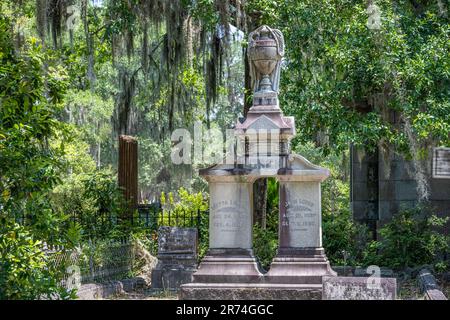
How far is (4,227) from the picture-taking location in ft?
33.6

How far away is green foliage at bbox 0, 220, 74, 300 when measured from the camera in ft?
33.0

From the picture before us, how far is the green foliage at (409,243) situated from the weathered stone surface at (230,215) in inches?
218

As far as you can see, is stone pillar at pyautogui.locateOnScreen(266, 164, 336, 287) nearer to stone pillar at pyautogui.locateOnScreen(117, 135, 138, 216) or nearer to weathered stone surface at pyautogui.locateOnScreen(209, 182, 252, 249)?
weathered stone surface at pyautogui.locateOnScreen(209, 182, 252, 249)

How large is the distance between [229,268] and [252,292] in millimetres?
814

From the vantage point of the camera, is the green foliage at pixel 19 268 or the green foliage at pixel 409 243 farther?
the green foliage at pixel 409 243

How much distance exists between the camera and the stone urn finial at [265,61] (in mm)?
16109

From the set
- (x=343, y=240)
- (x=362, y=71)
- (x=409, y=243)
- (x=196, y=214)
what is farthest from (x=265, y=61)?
(x=196, y=214)

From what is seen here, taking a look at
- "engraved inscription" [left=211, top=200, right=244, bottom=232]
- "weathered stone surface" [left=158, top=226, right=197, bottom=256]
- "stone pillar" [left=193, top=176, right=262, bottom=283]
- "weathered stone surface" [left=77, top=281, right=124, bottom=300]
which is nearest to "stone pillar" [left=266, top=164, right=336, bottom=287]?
"stone pillar" [left=193, top=176, right=262, bottom=283]

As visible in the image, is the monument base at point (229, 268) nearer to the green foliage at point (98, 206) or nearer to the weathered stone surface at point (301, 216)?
the weathered stone surface at point (301, 216)

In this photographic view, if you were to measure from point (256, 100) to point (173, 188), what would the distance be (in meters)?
34.3

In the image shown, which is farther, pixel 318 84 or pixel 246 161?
pixel 318 84

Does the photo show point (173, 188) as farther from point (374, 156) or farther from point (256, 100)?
point (256, 100)

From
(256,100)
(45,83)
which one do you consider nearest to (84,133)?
(256,100)

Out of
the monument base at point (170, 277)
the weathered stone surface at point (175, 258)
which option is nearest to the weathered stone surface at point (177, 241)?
the weathered stone surface at point (175, 258)
